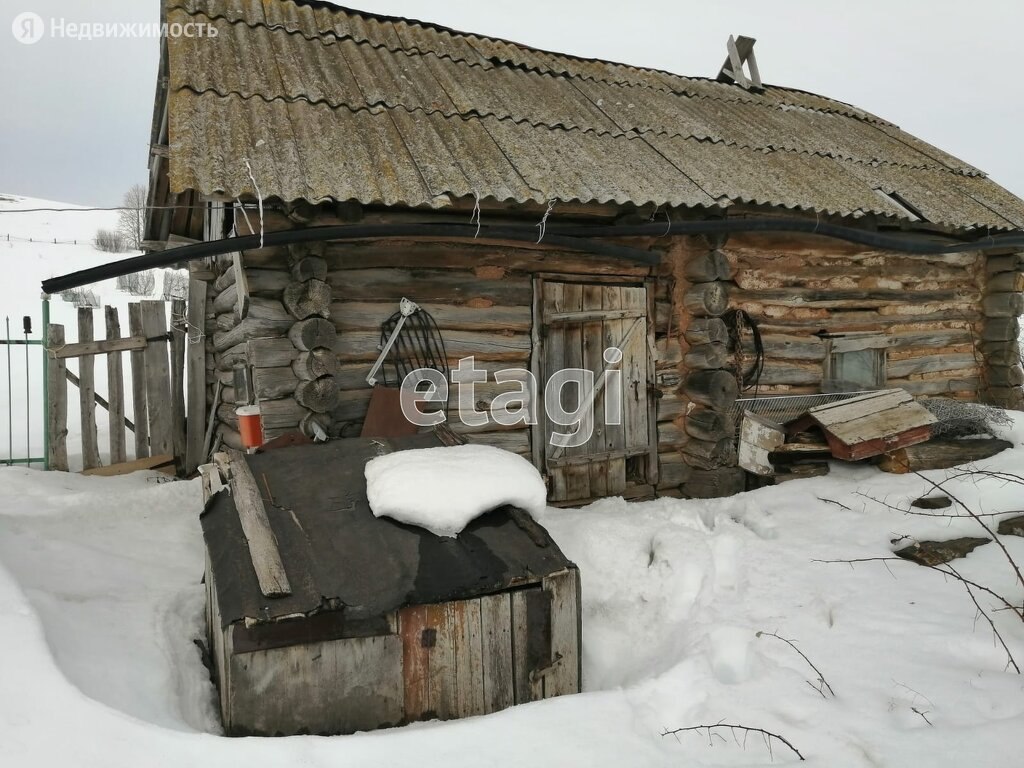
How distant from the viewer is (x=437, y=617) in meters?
2.66

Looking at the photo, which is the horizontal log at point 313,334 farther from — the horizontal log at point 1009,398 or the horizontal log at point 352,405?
the horizontal log at point 1009,398

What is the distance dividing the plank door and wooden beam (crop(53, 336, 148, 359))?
449 centimetres

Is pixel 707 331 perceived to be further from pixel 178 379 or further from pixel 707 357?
pixel 178 379

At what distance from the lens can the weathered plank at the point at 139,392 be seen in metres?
6.93

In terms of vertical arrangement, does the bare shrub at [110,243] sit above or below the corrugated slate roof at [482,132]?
above

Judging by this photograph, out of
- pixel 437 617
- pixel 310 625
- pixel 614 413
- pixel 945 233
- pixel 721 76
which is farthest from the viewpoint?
pixel 721 76

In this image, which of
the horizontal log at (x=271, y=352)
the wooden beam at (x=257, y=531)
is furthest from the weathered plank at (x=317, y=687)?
the horizontal log at (x=271, y=352)

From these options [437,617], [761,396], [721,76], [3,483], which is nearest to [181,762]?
[437,617]

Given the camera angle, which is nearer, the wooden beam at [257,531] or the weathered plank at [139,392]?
the wooden beam at [257,531]

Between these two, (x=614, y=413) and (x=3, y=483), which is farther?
(x=614, y=413)

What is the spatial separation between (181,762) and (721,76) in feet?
33.8

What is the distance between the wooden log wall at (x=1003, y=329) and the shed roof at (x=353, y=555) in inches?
297

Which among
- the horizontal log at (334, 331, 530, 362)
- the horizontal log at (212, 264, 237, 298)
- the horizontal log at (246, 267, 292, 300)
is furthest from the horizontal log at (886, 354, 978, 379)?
the horizontal log at (212, 264, 237, 298)

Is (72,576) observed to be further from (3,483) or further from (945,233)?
(945,233)
